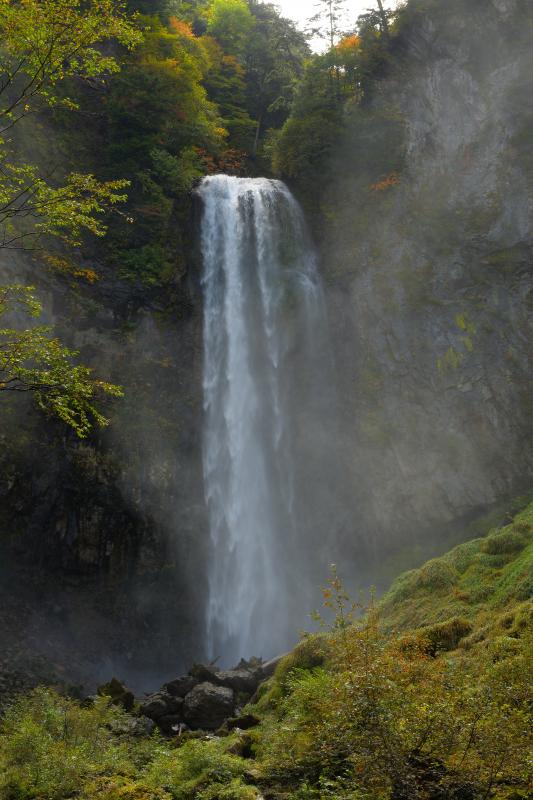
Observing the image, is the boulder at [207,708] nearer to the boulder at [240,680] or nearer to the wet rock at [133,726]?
the wet rock at [133,726]

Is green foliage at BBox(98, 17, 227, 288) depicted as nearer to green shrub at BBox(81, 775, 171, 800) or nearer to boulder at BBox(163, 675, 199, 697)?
boulder at BBox(163, 675, 199, 697)

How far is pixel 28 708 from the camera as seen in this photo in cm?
973

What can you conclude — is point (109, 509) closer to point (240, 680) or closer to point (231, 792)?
point (240, 680)

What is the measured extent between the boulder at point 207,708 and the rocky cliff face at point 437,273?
10263 millimetres

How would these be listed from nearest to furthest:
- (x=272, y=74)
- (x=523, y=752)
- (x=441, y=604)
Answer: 1. (x=523, y=752)
2. (x=441, y=604)
3. (x=272, y=74)

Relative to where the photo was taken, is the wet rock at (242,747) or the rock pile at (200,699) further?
the rock pile at (200,699)

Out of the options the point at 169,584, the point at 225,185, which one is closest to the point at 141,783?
the point at 169,584

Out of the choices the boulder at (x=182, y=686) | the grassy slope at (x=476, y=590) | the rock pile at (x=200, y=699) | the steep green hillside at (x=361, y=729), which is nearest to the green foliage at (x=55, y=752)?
the steep green hillside at (x=361, y=729)

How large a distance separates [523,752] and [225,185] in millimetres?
26987

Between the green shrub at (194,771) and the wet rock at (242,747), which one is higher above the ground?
the wet rock at (242,747)

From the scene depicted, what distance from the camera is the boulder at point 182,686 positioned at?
Result: 13.3 meters

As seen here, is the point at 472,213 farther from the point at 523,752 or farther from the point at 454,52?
the point at 523,752

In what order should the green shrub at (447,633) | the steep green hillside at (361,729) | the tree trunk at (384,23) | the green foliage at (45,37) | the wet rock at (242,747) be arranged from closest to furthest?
the steep green hillside at (361,729) → the green foliage at (45,37) → the wet rock at (242,747) → the green shrub at (447,633) → the tree trunk at (384,23)

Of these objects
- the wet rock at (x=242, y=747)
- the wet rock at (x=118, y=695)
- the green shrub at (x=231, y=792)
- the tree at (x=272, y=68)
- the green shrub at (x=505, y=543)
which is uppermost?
the tree at (x=272, y=68)
